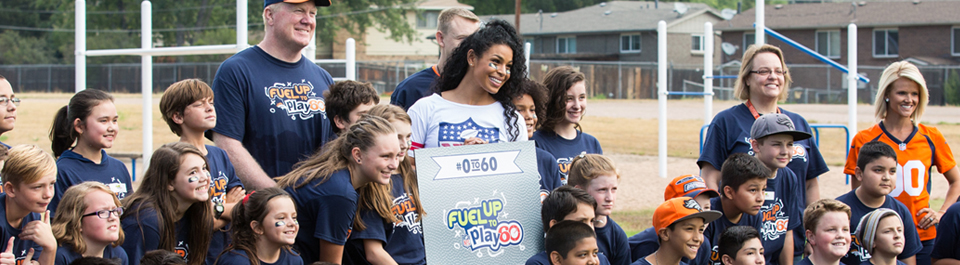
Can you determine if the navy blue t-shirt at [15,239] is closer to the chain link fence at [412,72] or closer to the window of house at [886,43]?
the chain link fence at [412,72]

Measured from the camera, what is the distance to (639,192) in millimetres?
12938

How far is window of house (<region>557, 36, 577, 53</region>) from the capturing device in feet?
178

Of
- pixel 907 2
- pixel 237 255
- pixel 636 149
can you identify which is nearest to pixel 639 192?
pixel 636 149

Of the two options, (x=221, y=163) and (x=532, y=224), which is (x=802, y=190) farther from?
(x=221, y=163)

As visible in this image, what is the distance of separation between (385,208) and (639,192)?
31.4 feet

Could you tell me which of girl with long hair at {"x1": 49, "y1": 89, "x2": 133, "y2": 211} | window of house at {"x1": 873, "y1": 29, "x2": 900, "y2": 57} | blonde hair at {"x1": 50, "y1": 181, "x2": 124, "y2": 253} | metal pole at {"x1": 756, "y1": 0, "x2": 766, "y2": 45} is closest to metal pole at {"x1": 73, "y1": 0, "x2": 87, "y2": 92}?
girl with long hair at {"x1": 49, "y1": 89, "x2": 133, "y2": 211}

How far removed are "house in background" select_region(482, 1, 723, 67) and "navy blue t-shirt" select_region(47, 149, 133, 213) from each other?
43965 mm

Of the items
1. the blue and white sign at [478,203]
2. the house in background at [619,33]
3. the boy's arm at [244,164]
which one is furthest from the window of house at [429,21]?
the blue and white sign at [478,203]

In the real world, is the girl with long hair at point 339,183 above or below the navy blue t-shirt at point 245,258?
above

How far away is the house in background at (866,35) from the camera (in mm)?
38094

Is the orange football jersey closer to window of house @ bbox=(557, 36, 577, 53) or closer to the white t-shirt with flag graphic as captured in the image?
the white t-shirt with flag graphic

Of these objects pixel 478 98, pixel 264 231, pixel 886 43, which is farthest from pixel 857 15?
pixel 264 231

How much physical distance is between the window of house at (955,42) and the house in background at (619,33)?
503 inches

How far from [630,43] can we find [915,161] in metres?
46.8
